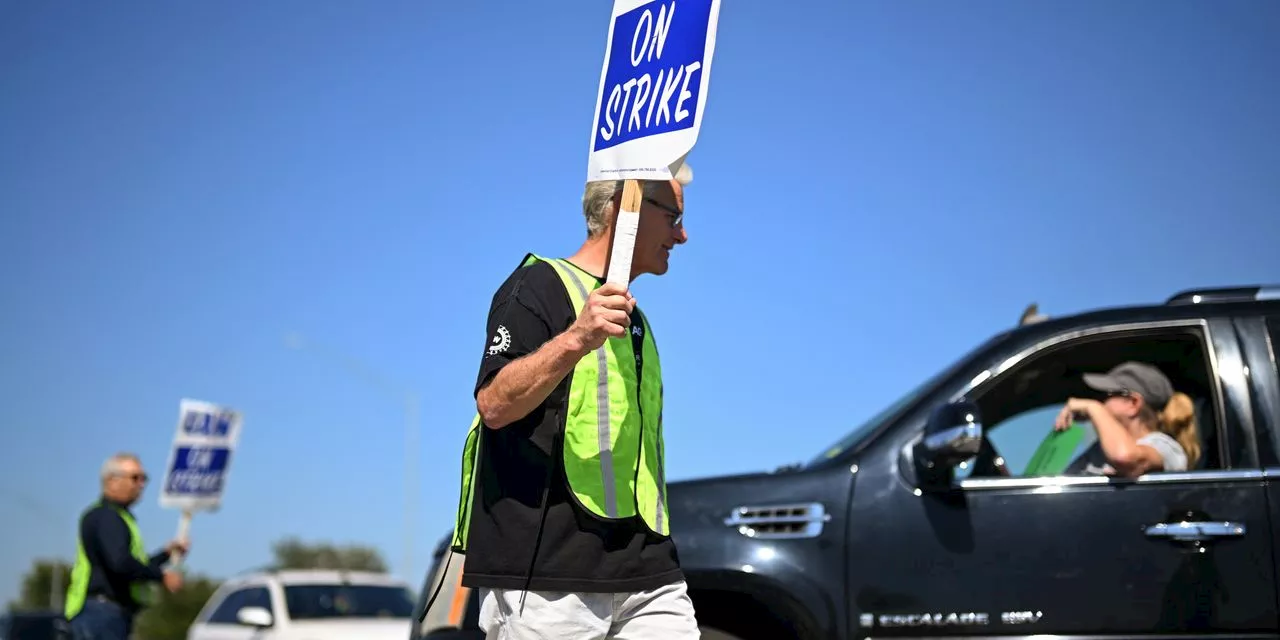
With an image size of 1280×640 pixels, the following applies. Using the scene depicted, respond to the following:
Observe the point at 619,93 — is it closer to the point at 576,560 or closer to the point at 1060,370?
the point at 576,560

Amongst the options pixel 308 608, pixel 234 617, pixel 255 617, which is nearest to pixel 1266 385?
pixel 255 617

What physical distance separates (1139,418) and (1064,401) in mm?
568

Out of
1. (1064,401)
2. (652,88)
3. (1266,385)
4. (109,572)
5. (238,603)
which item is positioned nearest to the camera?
(652,88)

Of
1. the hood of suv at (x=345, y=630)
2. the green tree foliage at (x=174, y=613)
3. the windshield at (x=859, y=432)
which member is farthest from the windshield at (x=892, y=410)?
the green tree foliage at (x=174, y=613)

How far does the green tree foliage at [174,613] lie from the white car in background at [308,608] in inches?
1751

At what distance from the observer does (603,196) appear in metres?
3.53

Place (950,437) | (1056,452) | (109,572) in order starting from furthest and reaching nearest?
(109,572), (1056,452), (950,437)

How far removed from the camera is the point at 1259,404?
466 centimetres

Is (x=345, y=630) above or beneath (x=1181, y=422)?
beneath

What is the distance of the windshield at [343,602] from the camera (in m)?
13.4

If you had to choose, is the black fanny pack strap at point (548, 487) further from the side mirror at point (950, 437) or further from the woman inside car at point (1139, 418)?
the woman inside car at point (1139, 418)

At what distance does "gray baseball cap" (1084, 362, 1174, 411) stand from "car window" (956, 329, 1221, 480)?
0.08 metres

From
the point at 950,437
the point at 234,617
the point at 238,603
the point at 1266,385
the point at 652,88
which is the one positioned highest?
the point at 652,88

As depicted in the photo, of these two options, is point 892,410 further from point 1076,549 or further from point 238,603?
point 238,603
